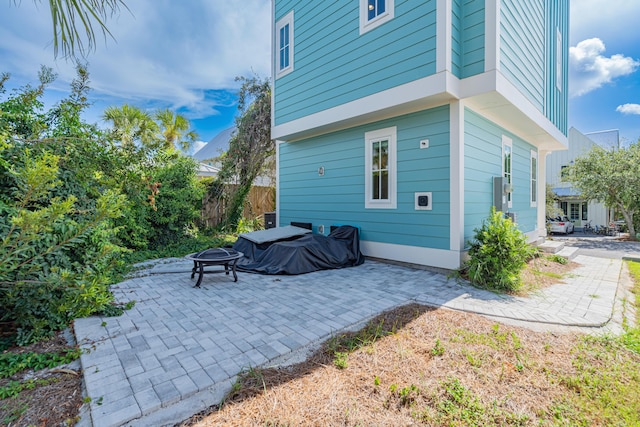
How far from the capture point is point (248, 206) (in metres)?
11.1

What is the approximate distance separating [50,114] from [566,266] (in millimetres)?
9111

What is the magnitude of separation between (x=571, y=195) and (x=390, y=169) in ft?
72.6

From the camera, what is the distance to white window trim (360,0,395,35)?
17.6 feet

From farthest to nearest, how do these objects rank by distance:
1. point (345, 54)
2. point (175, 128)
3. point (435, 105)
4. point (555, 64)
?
point (175, 128), point (555, 64), point (345, 54), point (435, 105)

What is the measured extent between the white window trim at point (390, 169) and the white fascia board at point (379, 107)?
308 mm

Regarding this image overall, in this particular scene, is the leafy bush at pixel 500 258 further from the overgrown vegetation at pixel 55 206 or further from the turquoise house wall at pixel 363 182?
the overgrown vegetation at pixel 55 206

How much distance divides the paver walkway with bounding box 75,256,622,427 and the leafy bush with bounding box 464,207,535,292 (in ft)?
0.94

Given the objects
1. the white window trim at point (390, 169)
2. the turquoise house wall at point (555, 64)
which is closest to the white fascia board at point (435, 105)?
the white window trim at point (390, 169)

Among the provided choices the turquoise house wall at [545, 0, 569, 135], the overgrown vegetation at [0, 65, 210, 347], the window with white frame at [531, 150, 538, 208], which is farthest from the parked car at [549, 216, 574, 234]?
the overgrown vegetation at [0, 65, 210, 347]

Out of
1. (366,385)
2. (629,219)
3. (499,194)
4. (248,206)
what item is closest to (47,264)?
(366,385)

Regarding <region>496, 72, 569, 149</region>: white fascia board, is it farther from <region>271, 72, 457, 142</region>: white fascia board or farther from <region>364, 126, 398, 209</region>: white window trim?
<region>364, 126, 398, 209</region>: white window trim

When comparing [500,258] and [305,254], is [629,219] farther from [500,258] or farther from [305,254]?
[305,254]

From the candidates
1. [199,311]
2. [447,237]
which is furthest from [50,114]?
[447,237]

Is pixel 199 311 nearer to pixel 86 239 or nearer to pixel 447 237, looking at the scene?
pixel 86 239
